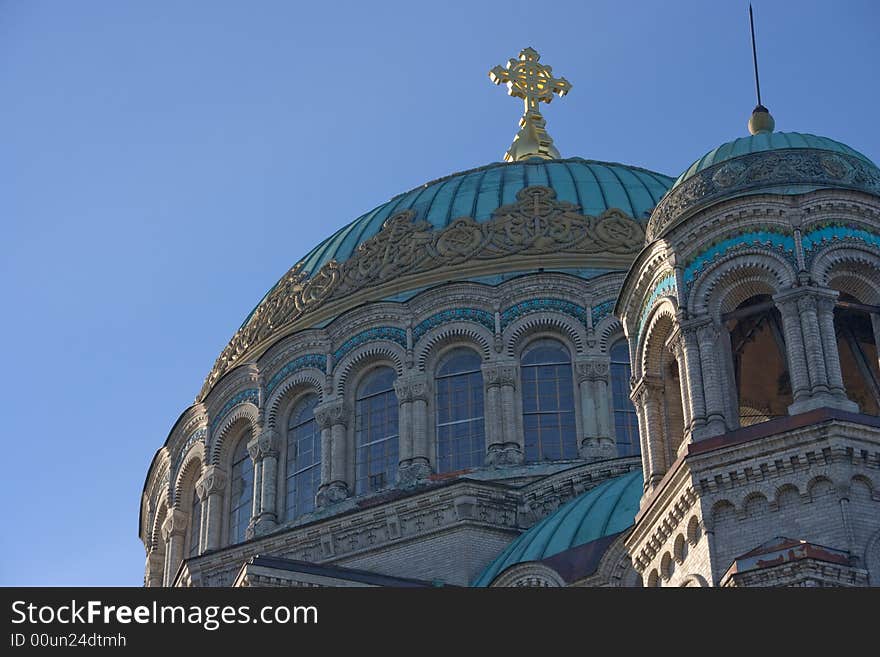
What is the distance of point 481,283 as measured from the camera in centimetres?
4084

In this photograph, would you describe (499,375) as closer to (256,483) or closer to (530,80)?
(256,483)

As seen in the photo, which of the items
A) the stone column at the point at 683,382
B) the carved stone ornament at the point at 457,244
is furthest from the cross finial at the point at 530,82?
the stone column at the point at 683,382

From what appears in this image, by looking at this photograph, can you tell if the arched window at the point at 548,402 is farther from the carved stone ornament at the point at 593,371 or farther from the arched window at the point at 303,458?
the arched window at the point at 303,458

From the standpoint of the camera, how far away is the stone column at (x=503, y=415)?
127 feet

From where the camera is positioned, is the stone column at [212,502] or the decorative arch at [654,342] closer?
the decorative arch at [654,342]

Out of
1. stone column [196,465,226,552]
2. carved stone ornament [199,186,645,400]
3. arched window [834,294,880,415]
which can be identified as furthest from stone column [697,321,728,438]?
stone column [196,465,226,552]

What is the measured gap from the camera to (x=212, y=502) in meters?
42.3

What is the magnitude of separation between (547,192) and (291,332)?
5.24m

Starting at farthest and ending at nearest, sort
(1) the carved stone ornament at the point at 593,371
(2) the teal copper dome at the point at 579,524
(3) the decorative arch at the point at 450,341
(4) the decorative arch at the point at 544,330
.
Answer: (3) the decorative arch at the point at 450,341 → (4) the decorative arch at the point at 544,330 → (1) the carved stone ornament at the point at 593,371 → (2) the teal copper dome at the point at 579,524

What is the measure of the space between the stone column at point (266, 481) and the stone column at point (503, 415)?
163 inches

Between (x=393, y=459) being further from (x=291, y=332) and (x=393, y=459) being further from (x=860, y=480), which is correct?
(x=860, y=480)

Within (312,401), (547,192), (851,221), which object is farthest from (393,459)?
(851,221)

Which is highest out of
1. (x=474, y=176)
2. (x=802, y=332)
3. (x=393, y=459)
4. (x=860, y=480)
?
(x=474, y=176)

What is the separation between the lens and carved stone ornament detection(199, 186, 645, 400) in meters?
41.8
